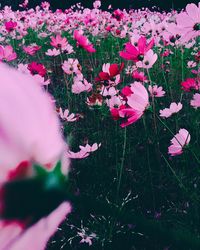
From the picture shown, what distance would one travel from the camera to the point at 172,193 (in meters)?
1.20

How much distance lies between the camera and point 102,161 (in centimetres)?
143

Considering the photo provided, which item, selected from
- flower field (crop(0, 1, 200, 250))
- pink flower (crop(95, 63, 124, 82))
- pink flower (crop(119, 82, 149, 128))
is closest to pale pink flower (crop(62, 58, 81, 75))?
flower field (crop(0, 1, 200, 250))

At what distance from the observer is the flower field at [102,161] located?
135 mm

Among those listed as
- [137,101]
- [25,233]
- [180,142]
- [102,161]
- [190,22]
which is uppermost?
[25,233]

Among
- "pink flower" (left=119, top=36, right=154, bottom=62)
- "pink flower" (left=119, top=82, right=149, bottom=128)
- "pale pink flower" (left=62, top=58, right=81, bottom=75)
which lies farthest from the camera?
"pale pink flower" (left=62, top=58, right=81, bottom=75)

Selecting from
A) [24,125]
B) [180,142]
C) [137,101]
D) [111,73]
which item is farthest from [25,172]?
[111,73]

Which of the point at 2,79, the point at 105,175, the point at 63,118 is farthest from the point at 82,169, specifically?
the point at 2,79

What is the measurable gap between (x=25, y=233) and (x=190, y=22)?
0.75 m

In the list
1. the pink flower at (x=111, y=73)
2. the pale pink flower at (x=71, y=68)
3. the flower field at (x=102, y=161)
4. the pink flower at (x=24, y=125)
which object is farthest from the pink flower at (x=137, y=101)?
the pale pink flower at (x=71, y=68)

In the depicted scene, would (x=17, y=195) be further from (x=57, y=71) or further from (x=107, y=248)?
(x=57, y=71)

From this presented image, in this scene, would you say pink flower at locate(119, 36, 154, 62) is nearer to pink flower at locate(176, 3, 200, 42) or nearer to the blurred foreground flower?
pink flower at locate(176, 3, 200, 42)

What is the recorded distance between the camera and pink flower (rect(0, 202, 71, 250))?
139mm

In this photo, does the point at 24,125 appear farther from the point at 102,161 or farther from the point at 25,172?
the point at 102,161

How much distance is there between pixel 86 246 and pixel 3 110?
3.17ft
